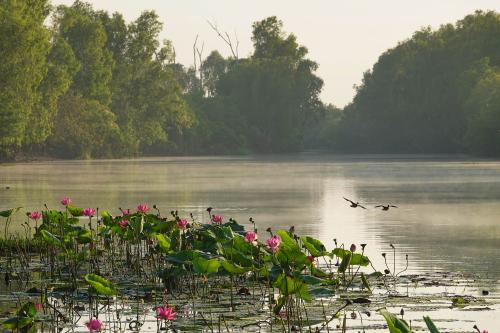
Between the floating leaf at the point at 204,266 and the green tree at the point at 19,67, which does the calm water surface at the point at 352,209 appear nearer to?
the floating leaf at the point at 204,266

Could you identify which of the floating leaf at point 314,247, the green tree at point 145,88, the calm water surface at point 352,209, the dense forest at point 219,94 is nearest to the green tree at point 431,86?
the dense forest at point 219,94

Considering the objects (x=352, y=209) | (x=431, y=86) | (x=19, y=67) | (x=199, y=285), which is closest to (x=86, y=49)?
(x=19, y=67)

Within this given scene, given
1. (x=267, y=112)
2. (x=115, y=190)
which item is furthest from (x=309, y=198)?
(x=267, y=112)

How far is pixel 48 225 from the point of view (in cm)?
1332

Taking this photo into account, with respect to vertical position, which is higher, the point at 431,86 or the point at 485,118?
the point at 431,86

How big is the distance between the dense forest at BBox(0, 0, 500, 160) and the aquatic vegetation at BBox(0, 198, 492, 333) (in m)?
54.0

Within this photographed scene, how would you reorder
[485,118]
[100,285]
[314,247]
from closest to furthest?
1. [100,285]
2. [314,247]
3. [485,118]

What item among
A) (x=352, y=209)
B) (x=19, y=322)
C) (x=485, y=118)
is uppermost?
(x=485, y=118)

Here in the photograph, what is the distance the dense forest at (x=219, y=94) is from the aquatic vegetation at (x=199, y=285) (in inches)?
2125

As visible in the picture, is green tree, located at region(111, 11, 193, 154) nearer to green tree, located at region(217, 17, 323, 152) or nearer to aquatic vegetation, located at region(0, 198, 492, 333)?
green tree, located at region(217, 17, 323, 152)

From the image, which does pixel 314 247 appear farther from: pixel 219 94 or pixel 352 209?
pixel 219 94

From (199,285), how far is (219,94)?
115286 millimetres

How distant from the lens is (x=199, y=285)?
11.3 metres

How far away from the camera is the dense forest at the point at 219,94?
7325cm
